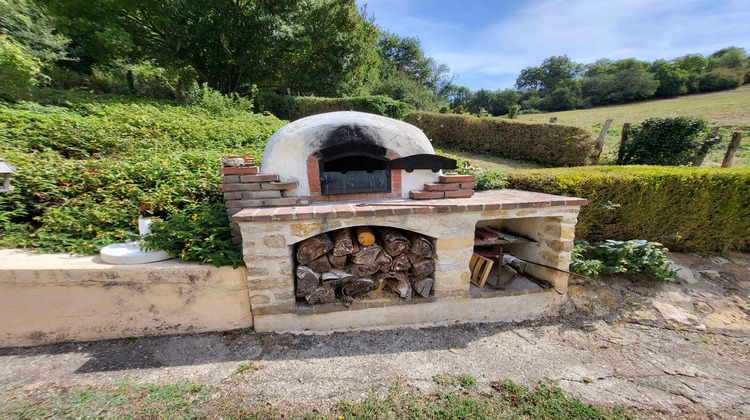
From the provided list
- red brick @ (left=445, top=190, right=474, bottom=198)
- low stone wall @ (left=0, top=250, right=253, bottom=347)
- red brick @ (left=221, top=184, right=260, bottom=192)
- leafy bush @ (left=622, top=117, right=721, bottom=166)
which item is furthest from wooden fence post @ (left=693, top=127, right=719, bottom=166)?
low stone wall @ (left=0, top=250, right=253, bottom=347)

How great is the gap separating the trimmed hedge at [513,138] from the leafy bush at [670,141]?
117 cm

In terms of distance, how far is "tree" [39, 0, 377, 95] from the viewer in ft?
36.1

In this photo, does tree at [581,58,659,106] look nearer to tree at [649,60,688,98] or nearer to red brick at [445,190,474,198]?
tree at [649,60,688,98]

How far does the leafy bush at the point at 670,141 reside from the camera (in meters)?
7.04

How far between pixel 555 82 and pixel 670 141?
57.5 meters

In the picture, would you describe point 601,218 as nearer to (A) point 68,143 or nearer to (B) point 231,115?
(A) point 68,143

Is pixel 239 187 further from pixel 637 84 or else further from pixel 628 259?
pixel 637 84

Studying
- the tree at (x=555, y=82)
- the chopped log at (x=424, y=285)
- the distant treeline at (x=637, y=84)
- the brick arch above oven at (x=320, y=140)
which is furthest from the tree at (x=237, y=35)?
the tree at (x=555, y=82)

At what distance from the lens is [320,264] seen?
2.92 meters

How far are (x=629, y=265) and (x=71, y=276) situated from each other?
276 inches

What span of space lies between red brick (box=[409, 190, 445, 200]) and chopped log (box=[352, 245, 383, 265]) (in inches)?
34.6

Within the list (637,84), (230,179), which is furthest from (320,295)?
(637,84)

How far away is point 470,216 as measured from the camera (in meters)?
2.97

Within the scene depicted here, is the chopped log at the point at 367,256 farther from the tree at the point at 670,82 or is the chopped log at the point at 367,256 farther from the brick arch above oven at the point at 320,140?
the tree at the point at 670,82
